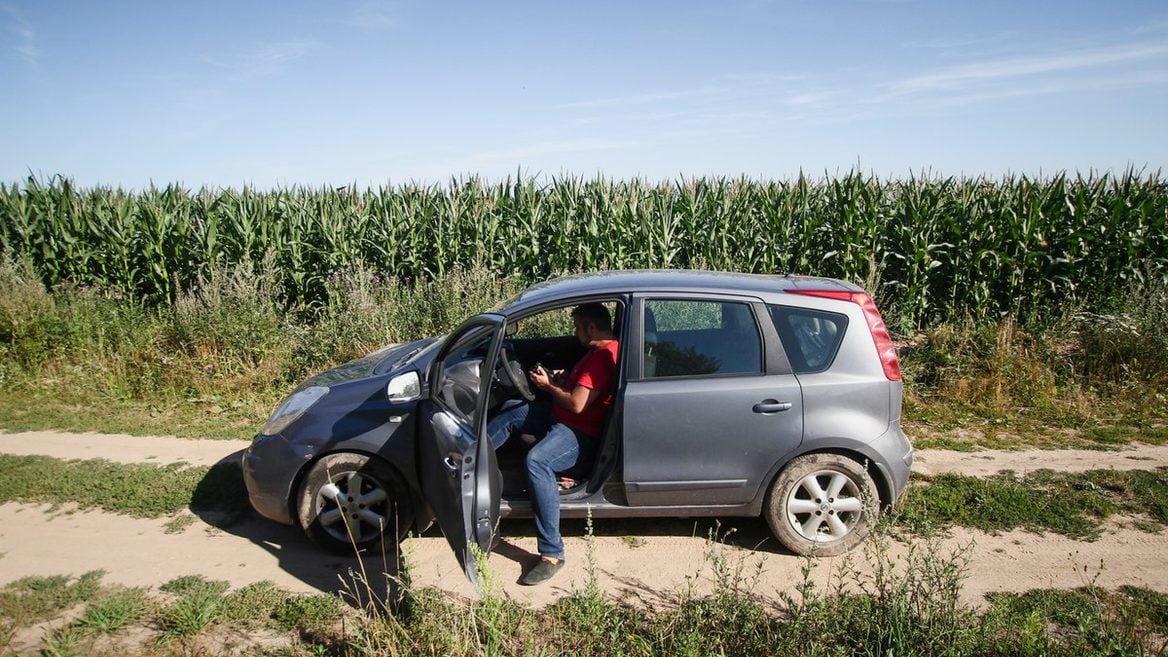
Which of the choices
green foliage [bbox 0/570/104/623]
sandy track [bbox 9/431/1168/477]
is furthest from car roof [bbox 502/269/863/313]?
green foliage [bbox 0/570/104/623]

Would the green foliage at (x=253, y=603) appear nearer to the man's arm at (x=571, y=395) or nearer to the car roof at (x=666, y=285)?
the man's arm at (x=571, y=395)

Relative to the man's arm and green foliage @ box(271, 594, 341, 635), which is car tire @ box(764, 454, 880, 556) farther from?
green foliage @ box(271, 594, 341, 635)

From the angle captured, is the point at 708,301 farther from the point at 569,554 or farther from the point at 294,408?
the point at 294,408

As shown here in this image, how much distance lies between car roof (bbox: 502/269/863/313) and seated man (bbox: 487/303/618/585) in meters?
0.19

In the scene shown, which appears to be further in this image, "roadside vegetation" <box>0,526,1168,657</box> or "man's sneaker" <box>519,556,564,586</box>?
"man's sneaker" <box>519,556,564,586</box>

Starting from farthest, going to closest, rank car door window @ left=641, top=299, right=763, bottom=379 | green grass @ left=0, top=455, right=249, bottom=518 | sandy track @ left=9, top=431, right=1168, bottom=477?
sandy track @ left=9, top=431, right=1168, bottom=477 < green grass @ left=0, top=455, right=249, bottom=518 < car door window @ left=641, top=299, right=763, bottom=379

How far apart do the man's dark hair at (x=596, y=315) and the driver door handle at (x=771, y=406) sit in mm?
1077

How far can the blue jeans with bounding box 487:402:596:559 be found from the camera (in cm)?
472

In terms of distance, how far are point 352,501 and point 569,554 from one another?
59.4 inches

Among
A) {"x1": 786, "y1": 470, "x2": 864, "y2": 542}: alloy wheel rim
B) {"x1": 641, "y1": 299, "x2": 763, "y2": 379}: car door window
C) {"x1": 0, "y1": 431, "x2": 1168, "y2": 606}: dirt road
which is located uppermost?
{"x1": 641, "y1": 299, "x2": 763, "y2": 379}: car door window

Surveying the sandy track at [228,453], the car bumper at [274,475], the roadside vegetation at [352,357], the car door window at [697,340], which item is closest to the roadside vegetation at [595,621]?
the car bumper at [274,475]

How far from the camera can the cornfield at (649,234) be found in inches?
451

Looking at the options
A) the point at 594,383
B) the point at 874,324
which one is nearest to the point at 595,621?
the point at 594,383

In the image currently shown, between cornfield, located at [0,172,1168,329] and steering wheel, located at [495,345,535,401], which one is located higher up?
cornfield, located at [0,172,1168,329]
